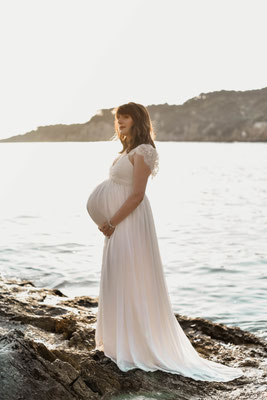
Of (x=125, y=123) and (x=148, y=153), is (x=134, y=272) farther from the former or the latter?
(x=125, y=123)

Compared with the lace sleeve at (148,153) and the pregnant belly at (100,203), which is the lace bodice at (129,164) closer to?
the lace sleeve at (148,153)

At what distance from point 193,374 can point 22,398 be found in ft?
5.42

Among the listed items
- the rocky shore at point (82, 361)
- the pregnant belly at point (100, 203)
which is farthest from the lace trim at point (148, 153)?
the rocky shore at point (82, 361)

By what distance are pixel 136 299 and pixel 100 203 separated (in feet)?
2.84

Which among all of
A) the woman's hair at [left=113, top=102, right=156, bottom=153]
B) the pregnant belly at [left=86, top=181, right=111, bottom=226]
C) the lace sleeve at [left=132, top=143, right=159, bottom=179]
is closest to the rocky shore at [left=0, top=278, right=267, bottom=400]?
the pregnant belly at [left=86, top=181, right=111, bottom=226]

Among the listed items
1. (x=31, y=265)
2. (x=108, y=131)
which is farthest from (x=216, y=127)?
(x=31, y=265)

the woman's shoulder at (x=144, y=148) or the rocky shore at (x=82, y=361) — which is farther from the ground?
the woman's shoulder at (x=144, y=148)

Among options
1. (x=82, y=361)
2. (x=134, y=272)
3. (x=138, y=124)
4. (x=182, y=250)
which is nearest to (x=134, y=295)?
(x=134, y=272)

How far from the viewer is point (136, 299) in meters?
4.50

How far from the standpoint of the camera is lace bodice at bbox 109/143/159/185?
435cm

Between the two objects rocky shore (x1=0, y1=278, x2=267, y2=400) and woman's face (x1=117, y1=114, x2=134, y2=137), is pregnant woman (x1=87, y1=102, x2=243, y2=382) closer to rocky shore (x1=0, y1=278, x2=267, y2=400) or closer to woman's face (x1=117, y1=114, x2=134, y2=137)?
woman's face (x1=117, y1=114, x2=134, y2=137)

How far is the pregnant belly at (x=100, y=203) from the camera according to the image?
4586 millimetres

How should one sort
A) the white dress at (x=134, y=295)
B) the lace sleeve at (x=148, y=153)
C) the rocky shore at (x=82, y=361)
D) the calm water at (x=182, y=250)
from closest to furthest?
the rocky shore at (x=82, y=361) → the lace sleeve at (x=148, y=153) → the white dress at (x=134, y=295) → the calm water at (x=182, y=250)

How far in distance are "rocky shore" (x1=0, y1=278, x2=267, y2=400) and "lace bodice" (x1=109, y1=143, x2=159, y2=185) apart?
1.48 metres
